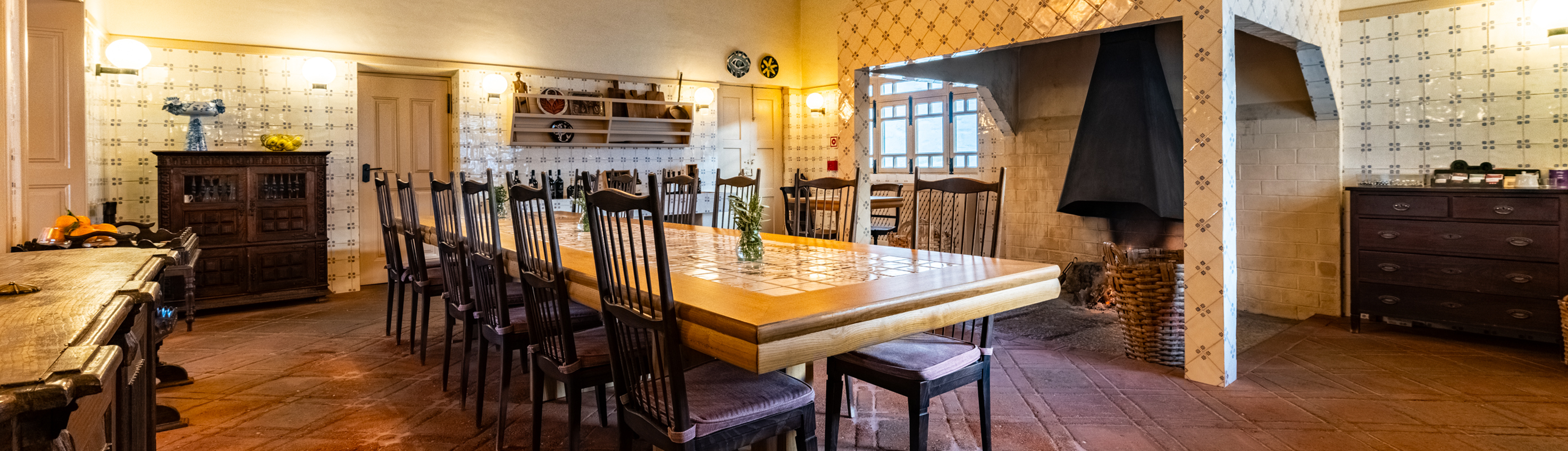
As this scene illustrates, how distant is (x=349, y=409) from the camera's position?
10.2 ft

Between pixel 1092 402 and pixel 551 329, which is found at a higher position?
pixel 551 329

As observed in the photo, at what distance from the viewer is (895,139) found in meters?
8.00

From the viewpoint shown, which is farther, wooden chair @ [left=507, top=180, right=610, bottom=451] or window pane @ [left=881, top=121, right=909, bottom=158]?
window pane @ [left=881, top=121, right=909, bottom=158]

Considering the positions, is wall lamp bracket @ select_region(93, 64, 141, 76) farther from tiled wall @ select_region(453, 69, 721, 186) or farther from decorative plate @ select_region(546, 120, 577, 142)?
decorative plate @ select_region(546, 120, 577, 142)

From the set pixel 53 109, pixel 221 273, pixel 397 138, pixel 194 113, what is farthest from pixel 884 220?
pixel 53 109

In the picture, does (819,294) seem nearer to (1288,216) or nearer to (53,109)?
(1288,216)

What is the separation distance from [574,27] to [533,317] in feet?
17.7

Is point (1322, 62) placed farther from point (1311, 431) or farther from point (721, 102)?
point (721, 102)

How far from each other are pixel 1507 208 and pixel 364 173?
7375mm

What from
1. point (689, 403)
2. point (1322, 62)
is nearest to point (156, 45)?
point (689, 403)

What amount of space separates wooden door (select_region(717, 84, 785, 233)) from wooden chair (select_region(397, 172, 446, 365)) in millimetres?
4597

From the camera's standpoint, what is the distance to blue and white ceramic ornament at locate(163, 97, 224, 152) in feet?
17.6

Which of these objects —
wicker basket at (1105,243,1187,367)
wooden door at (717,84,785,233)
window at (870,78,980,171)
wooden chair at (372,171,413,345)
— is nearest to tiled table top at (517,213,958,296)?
wooden chair at (372,171,413,345)

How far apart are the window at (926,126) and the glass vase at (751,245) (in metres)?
4.60
